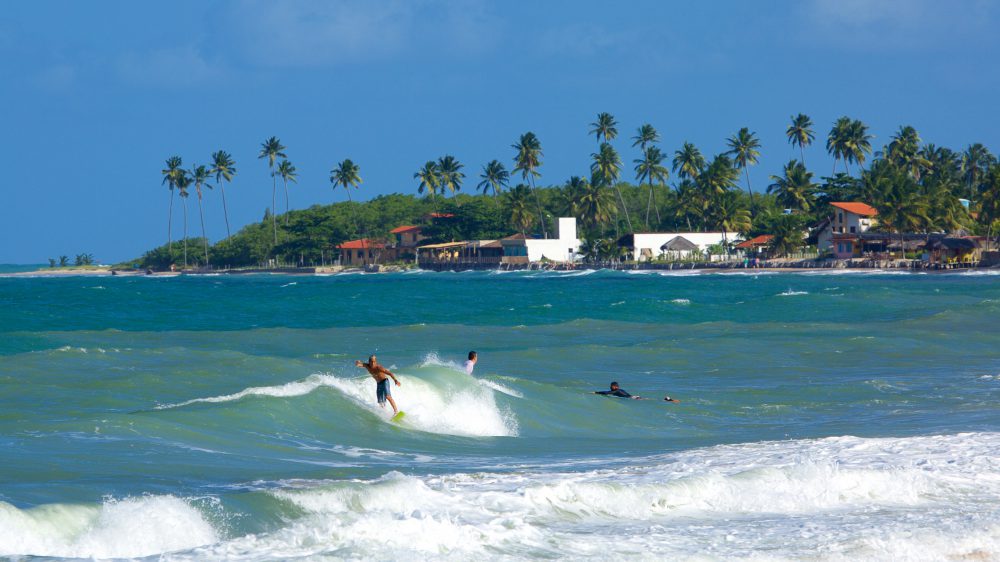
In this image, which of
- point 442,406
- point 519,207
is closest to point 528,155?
point 519,207

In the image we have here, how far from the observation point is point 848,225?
371ft

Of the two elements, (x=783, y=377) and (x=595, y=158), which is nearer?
(x=783, y=377)

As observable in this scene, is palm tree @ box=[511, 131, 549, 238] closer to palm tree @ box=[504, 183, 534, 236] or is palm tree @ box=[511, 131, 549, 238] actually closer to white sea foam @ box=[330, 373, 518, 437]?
palm tree @ box=[504, 183, 534, 236]

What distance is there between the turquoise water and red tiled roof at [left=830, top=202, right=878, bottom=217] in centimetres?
7551

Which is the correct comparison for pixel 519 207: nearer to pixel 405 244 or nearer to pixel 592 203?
pixel 592 203

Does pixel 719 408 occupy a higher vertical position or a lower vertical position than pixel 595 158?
lower

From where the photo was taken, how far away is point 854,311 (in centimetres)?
5172

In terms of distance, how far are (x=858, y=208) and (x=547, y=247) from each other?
1495 inches

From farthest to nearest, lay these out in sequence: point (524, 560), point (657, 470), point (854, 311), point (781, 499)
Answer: point (854, 311), point (657, 470), point (781, 499), point (524, 560)

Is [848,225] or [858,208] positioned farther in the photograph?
[848,225]

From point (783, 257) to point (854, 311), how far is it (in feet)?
220

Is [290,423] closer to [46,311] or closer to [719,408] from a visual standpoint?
[719,408]

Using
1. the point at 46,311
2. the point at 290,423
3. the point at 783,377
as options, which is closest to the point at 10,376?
the point at 290,423

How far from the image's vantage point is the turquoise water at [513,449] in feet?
34.3
